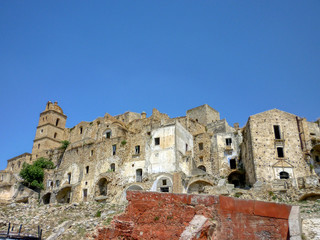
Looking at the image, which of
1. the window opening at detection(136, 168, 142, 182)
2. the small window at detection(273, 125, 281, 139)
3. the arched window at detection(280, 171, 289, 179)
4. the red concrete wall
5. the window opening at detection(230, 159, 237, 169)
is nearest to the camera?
the red concrete wall

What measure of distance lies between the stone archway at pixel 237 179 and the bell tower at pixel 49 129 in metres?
31.5

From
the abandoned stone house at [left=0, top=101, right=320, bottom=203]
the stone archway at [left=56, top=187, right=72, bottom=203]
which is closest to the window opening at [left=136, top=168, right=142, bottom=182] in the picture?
the abandoned stone house at [left=0, top=101, right=320, bottom=203]

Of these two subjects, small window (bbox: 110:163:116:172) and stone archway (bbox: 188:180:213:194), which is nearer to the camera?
stone archway (bbox: 188:180:213:194)

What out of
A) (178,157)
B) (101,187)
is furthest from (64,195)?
(178,157)

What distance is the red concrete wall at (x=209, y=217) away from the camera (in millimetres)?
12320

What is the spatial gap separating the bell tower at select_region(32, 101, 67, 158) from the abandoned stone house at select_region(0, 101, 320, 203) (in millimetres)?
7538

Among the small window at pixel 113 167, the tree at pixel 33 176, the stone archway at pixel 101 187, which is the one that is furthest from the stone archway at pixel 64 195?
the small window at pixel 113 167

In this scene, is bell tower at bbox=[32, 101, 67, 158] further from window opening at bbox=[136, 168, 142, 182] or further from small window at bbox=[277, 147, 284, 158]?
small window at bbox=[277, 147, 284, 158]

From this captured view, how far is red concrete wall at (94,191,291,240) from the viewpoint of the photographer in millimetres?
12320

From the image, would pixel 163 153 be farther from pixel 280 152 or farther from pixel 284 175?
pixel 284 175

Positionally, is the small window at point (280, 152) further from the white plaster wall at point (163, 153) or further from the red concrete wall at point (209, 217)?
the red concrete wall at point (209, 217)

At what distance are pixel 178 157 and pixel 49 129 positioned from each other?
3122cm

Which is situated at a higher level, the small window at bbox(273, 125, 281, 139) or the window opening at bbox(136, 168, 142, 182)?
the small window at bbox(273, 125, 281, 139)

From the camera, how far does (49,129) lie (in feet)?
201
